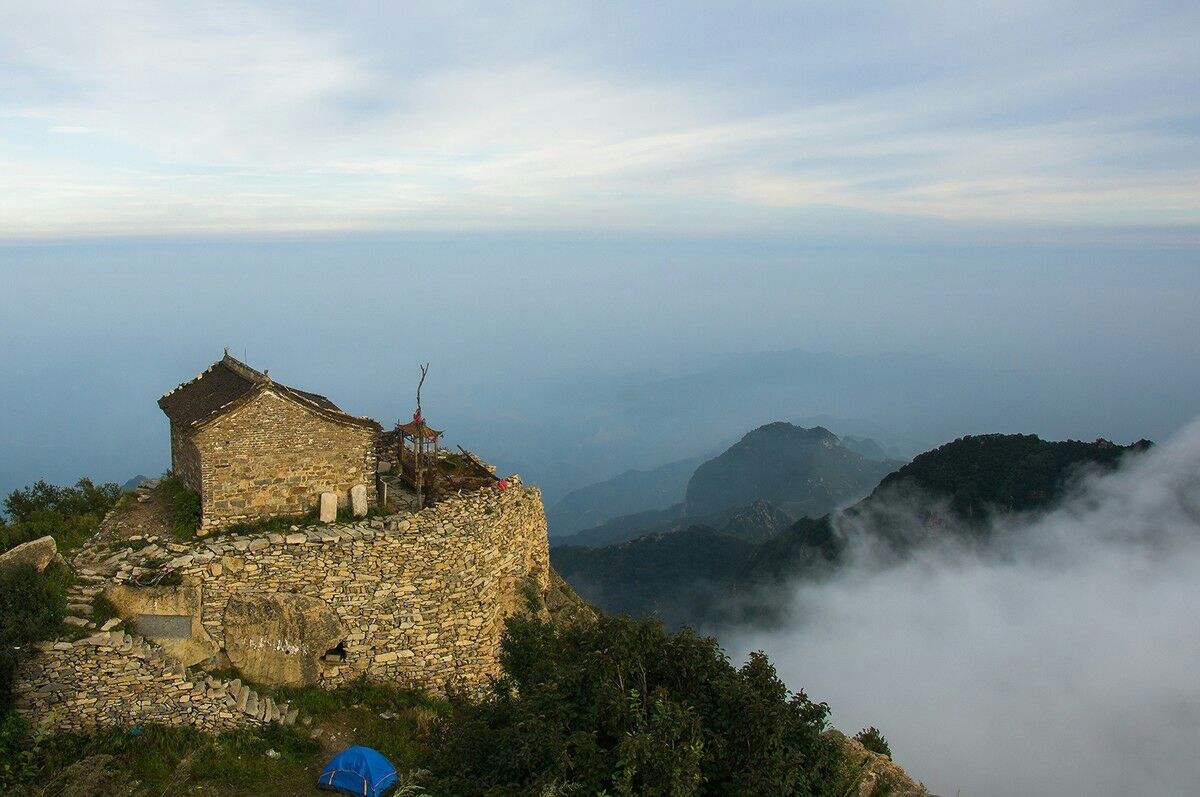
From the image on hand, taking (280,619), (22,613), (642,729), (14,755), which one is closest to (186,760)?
(14,755)

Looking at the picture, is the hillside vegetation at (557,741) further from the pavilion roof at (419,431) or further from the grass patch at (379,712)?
the pavilion roof at (419,431)

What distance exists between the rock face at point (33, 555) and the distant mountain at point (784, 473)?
443 ft

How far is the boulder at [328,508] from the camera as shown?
18172 mm

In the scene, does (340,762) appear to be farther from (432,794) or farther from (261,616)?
(432,794)

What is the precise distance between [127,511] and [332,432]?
5.63 meters

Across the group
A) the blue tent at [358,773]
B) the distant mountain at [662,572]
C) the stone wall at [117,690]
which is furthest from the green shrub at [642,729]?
the distant mountain at [662,572]

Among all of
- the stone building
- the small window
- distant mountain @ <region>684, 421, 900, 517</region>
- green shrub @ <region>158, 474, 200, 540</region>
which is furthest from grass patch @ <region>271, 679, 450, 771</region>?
distant mountain @ <region>684, 421, 900, 517</region>

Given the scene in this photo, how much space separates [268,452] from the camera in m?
17.9

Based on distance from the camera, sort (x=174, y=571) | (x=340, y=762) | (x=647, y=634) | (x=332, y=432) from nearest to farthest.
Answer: (x=647, y=634)
(x=340, y=762)
(x=174, y=571)
(x=332, y=432)

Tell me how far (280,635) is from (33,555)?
5077 mm

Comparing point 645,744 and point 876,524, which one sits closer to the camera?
point 645,744

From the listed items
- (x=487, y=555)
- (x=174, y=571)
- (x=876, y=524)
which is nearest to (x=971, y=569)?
(x=876, y=524)

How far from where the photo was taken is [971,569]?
305ft

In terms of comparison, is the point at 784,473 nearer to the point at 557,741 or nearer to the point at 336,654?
the point at 336,654
